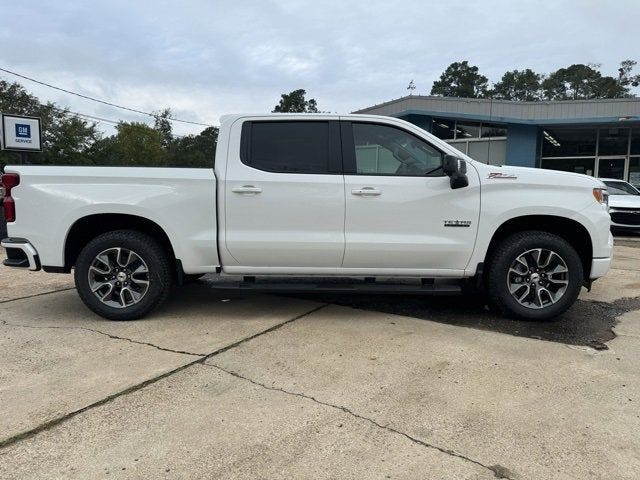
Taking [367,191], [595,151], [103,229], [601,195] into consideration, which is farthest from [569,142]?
[103,229]

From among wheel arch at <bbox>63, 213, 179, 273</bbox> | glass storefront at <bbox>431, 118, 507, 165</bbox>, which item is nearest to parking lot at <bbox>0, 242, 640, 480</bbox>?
wheel arch at <bbox>63, 213, 179, 273</bbox>

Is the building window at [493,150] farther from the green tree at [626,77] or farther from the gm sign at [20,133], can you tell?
the green tree at [626,77]

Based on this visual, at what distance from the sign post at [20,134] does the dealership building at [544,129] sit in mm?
13999

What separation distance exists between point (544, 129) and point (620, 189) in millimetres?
6707

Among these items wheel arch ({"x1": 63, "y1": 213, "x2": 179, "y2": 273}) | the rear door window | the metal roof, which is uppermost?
the metal roof

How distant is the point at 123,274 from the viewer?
4.79m

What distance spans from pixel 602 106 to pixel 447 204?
54.1ft

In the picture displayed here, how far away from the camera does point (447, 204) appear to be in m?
4.65

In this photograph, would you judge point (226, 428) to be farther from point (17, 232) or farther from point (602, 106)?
point (602, 106)

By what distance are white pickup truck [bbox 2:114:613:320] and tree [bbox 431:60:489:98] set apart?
248 feet

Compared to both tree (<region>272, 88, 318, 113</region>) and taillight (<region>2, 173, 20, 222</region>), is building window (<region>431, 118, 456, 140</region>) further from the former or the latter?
tree (<region>272, 88, 318, 113</region>)

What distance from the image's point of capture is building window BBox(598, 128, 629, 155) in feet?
62.0

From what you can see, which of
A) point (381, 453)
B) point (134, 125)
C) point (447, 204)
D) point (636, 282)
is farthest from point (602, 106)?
point (134, 125)

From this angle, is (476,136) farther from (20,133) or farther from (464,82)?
(464,82)
